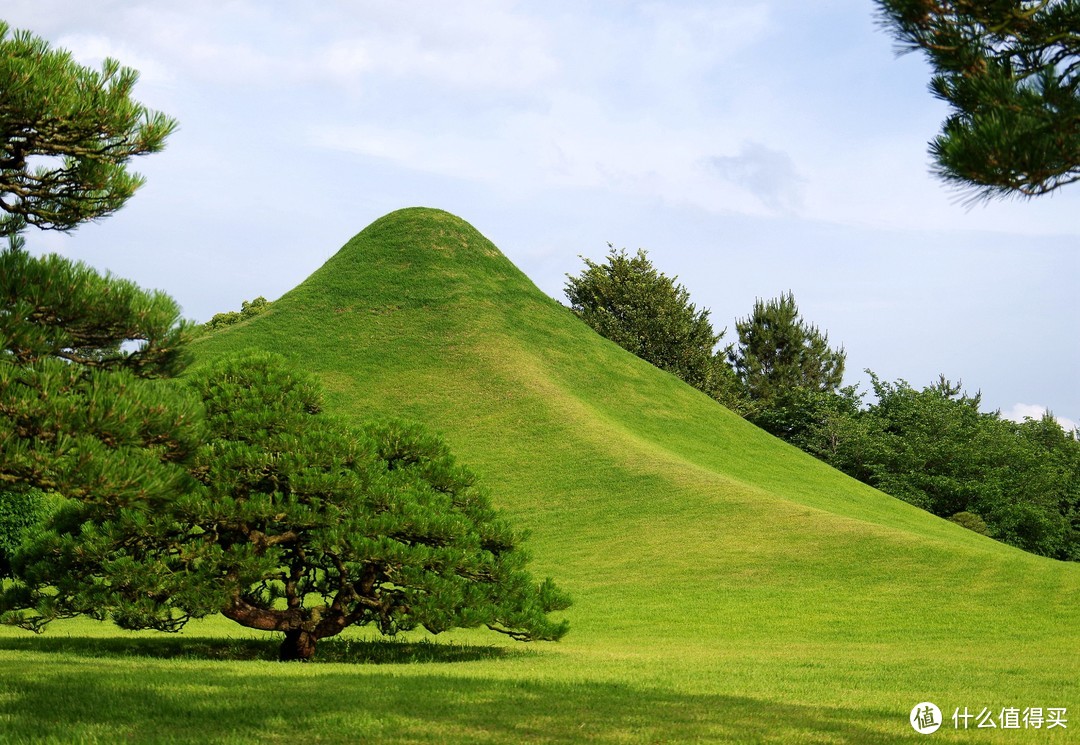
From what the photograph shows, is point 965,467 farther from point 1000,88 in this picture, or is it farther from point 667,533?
point 1000,88

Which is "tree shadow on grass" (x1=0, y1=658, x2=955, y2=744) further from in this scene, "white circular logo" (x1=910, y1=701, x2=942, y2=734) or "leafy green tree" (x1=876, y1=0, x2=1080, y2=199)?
"leafy green tree" (x1=876, y1=0, x2=1080, y2=199)

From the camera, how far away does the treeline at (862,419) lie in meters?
48.6

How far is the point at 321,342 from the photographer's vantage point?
48906 millimetres

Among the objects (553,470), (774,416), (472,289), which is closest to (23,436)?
(553,470)

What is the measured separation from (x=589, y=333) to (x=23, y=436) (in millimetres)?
48788

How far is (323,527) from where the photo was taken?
1448cm

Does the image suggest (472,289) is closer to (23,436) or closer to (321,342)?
(321,342)

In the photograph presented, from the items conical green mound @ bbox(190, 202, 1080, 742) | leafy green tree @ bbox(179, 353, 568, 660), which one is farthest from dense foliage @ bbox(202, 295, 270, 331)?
leafy green tree @ bbox(179, 353, 568, 660)

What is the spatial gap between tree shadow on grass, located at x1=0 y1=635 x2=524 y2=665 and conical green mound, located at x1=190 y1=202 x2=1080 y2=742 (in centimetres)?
160

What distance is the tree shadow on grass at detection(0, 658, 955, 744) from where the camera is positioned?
8328 millimetres

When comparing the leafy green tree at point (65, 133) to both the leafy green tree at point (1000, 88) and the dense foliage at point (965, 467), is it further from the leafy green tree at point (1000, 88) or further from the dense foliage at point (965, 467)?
the dense foliage at point (965, 467)

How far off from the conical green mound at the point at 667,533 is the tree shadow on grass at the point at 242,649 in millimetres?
1600
